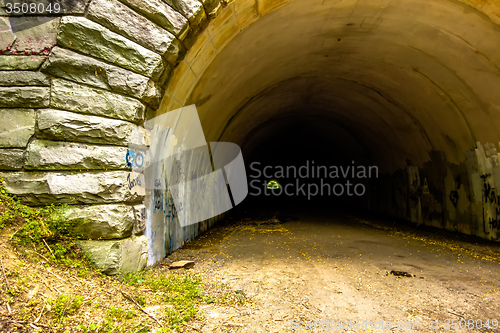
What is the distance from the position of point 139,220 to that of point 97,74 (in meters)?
1.73

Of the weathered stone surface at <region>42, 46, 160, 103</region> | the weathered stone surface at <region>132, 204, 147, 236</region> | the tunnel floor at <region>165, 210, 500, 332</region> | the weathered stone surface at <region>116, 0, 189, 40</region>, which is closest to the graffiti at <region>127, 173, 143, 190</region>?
the weathered stone surface at <region>132, 204, 147, 236</region>

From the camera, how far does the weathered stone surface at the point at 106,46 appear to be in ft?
11.0

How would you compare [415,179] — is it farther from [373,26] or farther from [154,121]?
[154,121]

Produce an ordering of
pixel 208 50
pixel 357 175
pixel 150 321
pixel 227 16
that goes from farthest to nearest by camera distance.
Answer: pixel 357 175, pixel 208 50, pixel 227 16, pixel 150 321

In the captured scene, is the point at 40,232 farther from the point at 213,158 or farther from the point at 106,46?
the point at 213,158

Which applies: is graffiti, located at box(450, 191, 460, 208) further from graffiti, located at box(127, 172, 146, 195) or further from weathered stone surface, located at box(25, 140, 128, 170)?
weathered stone surface, located at box(25, 140, 128, 170)

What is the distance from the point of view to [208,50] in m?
4.32

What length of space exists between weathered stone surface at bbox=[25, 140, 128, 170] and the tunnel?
103cm

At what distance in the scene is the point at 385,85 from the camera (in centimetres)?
816

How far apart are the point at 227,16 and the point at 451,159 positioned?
23.8 ft

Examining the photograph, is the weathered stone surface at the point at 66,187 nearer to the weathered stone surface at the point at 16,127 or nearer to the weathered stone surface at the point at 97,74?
the weathered stone surface at the point at 16,127

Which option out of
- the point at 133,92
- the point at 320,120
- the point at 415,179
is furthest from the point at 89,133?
the point at 320,120

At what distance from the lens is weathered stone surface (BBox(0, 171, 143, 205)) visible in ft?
10.8

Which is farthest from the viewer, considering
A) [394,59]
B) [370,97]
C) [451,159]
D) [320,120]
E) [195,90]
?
[320,120]
